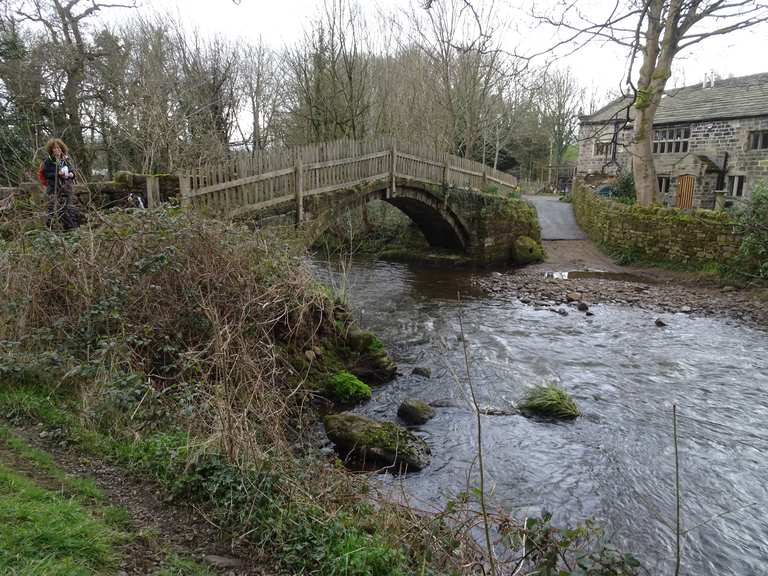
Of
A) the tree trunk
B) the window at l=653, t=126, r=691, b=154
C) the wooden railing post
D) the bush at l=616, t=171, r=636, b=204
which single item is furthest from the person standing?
the window at l=653, t=126, r=691, b=154

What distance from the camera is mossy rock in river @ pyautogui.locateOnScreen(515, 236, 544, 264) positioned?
1828cm

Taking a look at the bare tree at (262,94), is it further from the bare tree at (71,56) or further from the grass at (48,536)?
the grass at (48,536)

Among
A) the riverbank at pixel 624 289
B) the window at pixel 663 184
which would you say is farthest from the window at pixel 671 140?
the riverbank at pixel 624 289

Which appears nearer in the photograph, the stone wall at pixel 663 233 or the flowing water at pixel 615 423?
the flowing water at pixel 615 423

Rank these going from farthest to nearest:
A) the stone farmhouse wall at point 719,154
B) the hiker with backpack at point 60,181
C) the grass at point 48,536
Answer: the stone farmhouse wall at point 719,154, the hiker with backpack at point 60,181, the grass at point 48,536

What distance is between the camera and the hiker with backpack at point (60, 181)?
288 inches

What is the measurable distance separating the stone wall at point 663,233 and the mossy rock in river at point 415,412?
37.6 feet

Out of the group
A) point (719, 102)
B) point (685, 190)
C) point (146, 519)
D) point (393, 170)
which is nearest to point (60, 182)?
point (146, 519)

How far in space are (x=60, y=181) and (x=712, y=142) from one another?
2703 centimetres

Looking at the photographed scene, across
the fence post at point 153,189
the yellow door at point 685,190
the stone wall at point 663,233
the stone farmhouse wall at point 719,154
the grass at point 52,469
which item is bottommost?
the grass at point 52,469

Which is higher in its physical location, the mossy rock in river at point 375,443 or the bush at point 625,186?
the bush at point 625,186

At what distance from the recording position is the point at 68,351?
5.15m

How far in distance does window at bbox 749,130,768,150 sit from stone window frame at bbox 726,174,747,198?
1.34 m

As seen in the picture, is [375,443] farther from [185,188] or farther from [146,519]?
[185,188]
